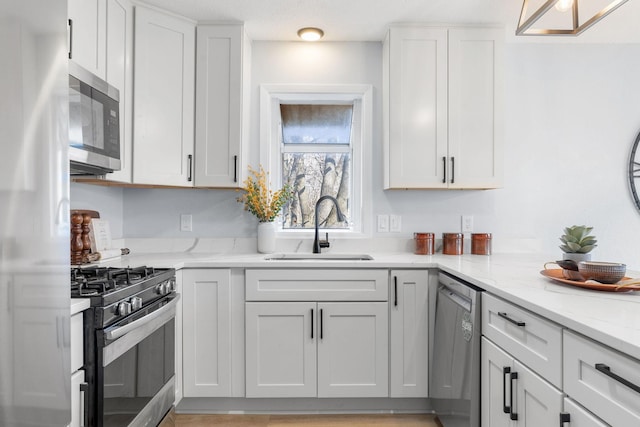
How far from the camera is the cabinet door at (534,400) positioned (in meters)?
1.09

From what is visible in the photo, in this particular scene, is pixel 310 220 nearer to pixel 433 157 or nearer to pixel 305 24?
pixel 433 157

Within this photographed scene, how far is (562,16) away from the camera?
89.7 inches

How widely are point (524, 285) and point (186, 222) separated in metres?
2.12

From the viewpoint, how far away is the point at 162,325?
179 centimetres

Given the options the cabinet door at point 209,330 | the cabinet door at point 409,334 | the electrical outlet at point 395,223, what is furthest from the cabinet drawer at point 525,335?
the cabinet door at point 209,330

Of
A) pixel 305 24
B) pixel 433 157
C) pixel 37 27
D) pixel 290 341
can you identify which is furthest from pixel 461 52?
pixel 37 27

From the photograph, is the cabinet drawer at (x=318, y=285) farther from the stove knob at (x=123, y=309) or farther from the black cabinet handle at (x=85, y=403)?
the black cabinet handle at (x=85, y=403)

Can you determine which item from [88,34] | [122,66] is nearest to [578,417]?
[88,34]

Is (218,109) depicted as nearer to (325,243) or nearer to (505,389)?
(325,243)

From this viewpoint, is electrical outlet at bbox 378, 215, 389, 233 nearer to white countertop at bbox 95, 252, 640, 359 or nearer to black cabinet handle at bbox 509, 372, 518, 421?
white countertop at bbox 95, 252, 640, 359

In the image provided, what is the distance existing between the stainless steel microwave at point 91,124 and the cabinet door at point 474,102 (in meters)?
1.89

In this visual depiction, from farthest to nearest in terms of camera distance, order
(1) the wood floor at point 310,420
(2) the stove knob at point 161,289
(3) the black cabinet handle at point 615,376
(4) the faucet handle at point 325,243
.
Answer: (4) the faucet handle at point 325,243, (1) the wood floor at point 310,420, (2) the stove knob at point 161,289, (3) the black cabinet handle at point 615,376

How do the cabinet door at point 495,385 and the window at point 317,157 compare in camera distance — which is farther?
the window at point 317,157

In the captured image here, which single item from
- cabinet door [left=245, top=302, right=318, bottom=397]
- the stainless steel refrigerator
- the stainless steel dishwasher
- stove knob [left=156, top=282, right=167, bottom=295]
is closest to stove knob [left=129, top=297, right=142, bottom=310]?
stove knob [left=156, top=282, right=167, bottom=295]
